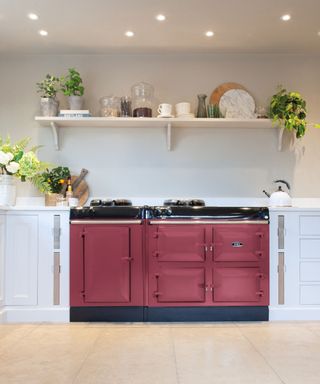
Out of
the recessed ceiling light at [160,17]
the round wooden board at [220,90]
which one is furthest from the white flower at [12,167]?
the round wooden board at [220,90]

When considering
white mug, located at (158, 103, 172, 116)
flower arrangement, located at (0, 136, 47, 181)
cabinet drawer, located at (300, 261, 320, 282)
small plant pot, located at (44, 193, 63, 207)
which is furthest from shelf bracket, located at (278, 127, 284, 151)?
flower arrangement, located at (0, 136, 47, 181)

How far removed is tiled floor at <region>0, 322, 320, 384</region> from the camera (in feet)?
6.41

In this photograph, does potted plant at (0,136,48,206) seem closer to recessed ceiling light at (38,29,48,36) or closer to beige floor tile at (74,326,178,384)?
recessed ceiling light at (38,29,48,36)

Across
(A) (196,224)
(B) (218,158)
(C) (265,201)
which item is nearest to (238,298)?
(A) (196,224)

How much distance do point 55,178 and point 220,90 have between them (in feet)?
5.76

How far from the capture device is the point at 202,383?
6.14ft

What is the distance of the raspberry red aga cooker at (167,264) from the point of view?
303cm

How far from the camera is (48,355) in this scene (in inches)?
89.7

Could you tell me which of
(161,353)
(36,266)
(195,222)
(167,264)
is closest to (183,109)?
(195,222)

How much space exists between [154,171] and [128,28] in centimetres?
127

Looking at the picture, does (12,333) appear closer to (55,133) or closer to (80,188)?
(80,188)

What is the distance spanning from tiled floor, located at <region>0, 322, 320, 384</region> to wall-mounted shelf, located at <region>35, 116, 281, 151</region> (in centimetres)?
172

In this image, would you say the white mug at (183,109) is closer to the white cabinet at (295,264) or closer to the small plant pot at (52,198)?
the white cabinet at (295,264)

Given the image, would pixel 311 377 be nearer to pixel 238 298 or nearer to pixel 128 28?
pixel 238 298
